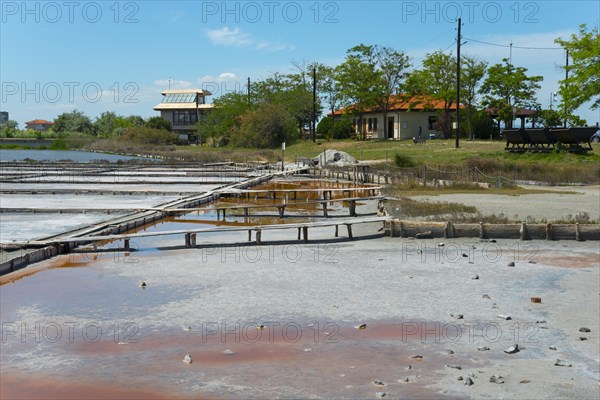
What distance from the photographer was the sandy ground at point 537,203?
65.4ft

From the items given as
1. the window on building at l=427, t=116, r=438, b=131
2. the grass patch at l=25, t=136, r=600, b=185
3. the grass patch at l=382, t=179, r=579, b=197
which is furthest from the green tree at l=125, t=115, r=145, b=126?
the grass patch at l=382, t=179, r=579, b=197

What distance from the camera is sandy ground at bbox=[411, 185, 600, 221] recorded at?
65.4 ft

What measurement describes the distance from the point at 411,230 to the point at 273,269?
16.0 ft

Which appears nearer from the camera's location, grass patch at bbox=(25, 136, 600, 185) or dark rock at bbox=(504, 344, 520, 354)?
dark rock at bbox=(504, 344, 520, 354)

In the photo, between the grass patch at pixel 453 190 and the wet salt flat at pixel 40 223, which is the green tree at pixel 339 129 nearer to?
the grass patch at pixel 453 190

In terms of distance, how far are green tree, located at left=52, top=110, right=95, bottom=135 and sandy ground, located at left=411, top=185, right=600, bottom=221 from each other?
119 meters

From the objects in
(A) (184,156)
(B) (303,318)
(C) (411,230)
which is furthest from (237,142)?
(B) (303,318)

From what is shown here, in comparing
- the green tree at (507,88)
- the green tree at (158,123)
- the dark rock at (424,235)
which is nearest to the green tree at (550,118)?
the green tree at (507,88)

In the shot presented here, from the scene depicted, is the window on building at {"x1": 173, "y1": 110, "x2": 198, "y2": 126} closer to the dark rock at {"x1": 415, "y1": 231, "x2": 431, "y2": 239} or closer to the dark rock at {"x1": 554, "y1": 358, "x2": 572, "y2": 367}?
the dark rock at {"x1": 415, "y1": 231, "x2": 431, "y2": 239}

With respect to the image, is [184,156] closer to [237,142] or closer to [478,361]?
[237,142]

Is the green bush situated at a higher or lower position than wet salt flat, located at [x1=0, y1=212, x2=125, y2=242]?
higher

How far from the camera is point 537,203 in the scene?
2311 centimetres

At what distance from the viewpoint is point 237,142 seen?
80062 mm

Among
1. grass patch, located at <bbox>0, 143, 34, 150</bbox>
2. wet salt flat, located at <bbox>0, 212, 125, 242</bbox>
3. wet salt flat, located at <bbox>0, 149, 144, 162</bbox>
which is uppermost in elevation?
grass patch, located at <bbox>0, 143, 34, 150</bbox>
